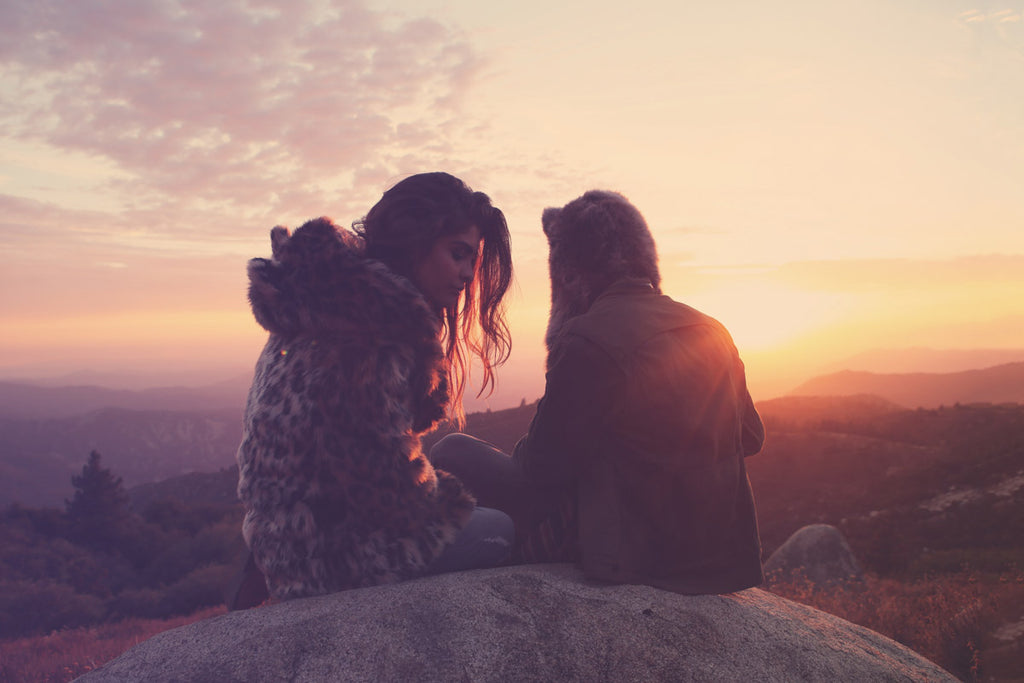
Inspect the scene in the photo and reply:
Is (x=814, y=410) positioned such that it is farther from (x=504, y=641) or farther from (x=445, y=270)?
(x=504, y=641)

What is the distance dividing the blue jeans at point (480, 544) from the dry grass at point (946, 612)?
14.1 feet

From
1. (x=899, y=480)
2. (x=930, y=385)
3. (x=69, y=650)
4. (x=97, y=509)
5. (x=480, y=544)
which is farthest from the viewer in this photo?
(x=930, y=385)

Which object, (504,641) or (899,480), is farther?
(899,480)

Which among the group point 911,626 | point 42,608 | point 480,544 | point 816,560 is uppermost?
point 480,544

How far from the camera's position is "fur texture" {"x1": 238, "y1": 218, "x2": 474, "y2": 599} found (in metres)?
2.84

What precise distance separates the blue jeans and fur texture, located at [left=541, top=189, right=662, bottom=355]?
1.19 m

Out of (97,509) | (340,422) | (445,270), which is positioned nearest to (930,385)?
(97,509)

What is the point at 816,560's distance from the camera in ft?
35.8

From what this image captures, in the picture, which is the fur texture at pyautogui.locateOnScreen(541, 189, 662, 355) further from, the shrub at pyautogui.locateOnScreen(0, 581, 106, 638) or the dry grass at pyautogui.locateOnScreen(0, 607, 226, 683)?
the shrub at pyautogui.locateOnScreen(0, 581, 106, 638)

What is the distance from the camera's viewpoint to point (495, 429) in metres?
8.01

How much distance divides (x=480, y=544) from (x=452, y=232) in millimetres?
1980

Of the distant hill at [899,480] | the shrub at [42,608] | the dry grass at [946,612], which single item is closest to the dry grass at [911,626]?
the dry grass at [946,612]

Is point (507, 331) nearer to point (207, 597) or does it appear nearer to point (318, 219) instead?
point (318, 219)

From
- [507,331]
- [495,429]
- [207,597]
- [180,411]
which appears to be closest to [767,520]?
[495,429]
